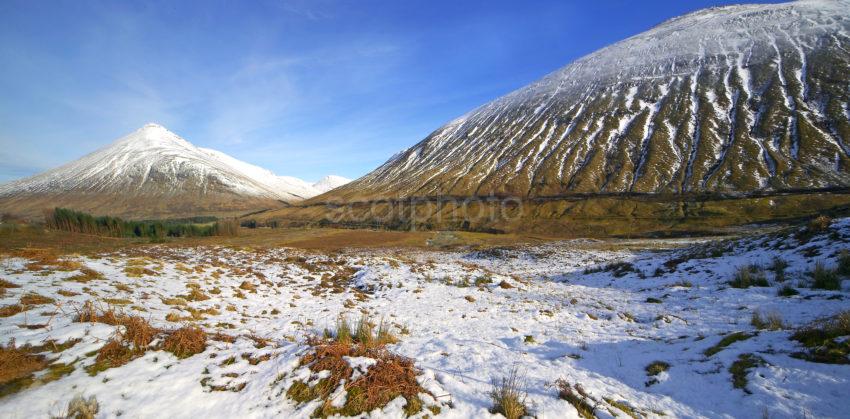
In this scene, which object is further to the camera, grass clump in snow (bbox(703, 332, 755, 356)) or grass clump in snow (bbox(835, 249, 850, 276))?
grass clump in snow (bbox(835, 249, 850, 276))

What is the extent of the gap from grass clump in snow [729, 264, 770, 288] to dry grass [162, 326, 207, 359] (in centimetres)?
1918

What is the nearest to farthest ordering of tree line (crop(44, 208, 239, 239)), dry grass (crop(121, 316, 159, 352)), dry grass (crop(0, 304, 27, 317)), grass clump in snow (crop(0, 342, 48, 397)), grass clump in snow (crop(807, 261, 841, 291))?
grass clump in snow (crop(0, 342, 48, 397)) → dry grass (crop(121, 316, 159, 352)) → dry grass (crop(0, 304, 27, 317)) → grass clump in snow (crop(807, 261, 841, 291)) → tree line (crop(44, 208, 239, 239))

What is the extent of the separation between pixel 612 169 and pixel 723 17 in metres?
157

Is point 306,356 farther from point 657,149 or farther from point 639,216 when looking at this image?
point 657,149

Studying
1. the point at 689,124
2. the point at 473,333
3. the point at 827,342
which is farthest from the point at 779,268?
the point at 689,124

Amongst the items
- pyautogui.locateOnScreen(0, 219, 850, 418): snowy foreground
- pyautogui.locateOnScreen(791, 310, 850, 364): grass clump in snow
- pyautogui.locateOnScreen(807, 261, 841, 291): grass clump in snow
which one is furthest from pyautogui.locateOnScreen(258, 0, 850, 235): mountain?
pyautogui.locateOnScreen(791, 310, 850, 364): grass clump in snow

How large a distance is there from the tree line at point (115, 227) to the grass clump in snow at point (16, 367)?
73.3 meters

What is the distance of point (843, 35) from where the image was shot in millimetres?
137250

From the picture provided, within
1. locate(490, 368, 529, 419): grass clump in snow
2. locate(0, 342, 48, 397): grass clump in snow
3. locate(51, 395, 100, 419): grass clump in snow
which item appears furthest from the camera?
locate(490, 368, 529, 419): grass clump in snow

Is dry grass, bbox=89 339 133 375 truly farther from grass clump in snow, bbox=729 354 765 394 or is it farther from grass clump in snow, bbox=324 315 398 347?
grass clump in snow, bbox=729 354 765 394

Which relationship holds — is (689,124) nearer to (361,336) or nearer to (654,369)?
(654,369)

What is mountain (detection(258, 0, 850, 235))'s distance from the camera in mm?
98875

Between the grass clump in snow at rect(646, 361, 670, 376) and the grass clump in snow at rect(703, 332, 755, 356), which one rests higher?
the grass clump in snow at rect(703, 332, 755, 356)

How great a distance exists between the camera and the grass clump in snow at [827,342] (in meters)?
5.65
